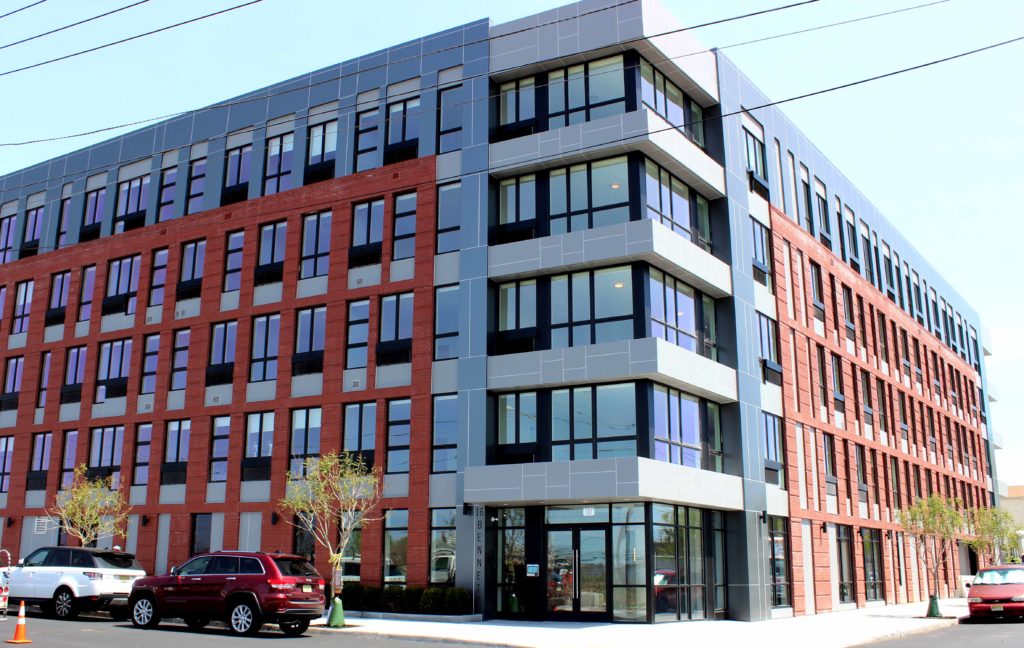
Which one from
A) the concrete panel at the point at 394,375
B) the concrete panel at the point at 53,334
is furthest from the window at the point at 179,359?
the concrete panel at the point at 394,375

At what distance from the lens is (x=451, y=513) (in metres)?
29.1

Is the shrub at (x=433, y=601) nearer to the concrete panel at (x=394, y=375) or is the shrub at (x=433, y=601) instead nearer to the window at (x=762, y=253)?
the concrete panel at (x=394, y=375)

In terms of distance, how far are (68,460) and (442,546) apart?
684 inches

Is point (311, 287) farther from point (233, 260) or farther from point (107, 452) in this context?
point (107, 452)

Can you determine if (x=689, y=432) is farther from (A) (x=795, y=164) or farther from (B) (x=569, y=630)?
(A) (x=795, y=164)

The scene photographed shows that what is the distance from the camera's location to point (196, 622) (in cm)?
2262

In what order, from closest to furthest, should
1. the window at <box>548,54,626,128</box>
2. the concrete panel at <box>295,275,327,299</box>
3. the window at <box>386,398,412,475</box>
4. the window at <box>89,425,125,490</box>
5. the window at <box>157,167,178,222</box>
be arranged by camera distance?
the window at <box>548,54,626,128</box> → the window at <box>386,398,412,475</box> → the concrete panel at <box>295,275,327,299</box> → the window at <box>89,425,125,490</box> → the window at <box>157,167,178,222</box>

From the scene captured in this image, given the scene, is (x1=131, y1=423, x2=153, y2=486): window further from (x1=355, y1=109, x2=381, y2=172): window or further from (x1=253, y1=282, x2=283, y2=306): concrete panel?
(x1=355, y1=109, x2=381, y2=172): window

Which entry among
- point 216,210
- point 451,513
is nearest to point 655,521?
point 451,513

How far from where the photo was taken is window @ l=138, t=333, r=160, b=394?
36.2 metres

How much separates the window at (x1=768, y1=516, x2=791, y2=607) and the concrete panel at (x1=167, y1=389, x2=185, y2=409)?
69.3ft

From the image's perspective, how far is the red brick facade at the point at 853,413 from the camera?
3509cm

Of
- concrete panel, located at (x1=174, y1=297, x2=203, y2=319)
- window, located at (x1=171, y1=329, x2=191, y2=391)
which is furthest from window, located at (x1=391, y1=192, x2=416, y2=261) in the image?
window, located at (x1=171, y1=329, x2=191, y2=391)

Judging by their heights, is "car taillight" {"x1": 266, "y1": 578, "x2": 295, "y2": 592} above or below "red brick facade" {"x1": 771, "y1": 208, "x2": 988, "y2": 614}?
below
